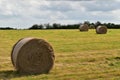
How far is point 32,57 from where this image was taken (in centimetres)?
1595

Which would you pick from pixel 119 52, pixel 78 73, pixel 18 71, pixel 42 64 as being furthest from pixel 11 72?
pixel 119 52

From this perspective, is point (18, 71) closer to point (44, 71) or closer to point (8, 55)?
point (44, 71)

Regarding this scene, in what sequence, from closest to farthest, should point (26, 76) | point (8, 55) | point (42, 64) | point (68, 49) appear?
point (26, 76) → point (42, 64) → point (8, 55) → point (68, 49)

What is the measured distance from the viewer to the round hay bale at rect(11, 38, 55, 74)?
51.4ft

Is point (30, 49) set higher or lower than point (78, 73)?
higher

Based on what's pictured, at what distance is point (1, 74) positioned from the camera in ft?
49.8

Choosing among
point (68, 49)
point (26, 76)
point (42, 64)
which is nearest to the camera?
point (26, 76)

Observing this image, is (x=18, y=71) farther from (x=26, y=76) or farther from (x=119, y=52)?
(x=119, y=52)

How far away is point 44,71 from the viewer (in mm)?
16000

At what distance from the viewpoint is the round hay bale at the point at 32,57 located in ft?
51.4

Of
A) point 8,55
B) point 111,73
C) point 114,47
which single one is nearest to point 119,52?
point 114,47

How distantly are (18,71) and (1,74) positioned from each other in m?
0.87

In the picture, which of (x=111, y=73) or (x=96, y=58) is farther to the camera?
(x=96, y=58)

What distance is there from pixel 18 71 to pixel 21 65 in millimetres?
376
